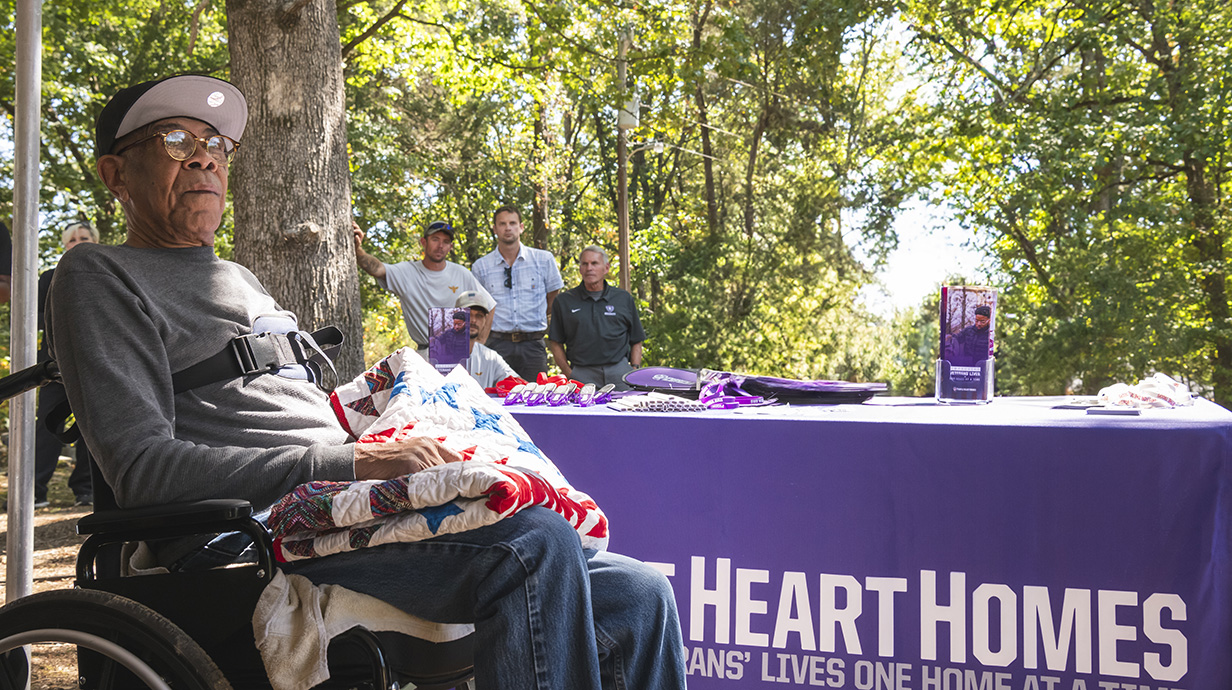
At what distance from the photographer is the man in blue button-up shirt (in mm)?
7355

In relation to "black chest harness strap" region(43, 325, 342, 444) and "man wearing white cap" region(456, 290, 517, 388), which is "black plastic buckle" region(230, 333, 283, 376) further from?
"man wearing white cap" region(456, 290, 517, 388)

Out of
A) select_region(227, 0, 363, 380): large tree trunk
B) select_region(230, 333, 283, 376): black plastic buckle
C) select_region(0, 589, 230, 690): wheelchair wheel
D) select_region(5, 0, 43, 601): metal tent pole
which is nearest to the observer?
select_region(0, 589, 230, 690): wheelchair wheel

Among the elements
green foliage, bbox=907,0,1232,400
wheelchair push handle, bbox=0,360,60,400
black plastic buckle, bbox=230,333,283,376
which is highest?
green foliage, bbox=907,0,1232,400

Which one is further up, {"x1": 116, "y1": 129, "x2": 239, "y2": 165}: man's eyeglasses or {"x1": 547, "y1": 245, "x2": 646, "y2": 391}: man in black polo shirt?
{"x1": 116, "y1": 129, "x2": 239, "y2": 165}: man's eyeglasses

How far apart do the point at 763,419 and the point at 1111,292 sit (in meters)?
14.4

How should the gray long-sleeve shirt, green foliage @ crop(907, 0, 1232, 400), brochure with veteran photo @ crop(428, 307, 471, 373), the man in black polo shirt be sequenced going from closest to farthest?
the gray long-sleeve shirt
brochure with veteran photo @ crop(428, 307, 471, 373)
the man in black polo shirt
green foliage @ crop(907, 0, 1232, 400)

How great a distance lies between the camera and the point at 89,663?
150 cm

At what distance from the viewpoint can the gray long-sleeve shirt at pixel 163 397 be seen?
61.5 inches

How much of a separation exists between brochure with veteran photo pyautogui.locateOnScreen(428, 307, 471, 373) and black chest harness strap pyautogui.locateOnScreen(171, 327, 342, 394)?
971 millimetres

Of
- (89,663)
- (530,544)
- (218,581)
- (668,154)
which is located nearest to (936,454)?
(530,544)

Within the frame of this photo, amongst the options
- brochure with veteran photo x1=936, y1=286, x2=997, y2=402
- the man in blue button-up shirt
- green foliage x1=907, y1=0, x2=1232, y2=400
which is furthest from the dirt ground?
green foliage x1=907, y1=0, x2=1232, y2=400

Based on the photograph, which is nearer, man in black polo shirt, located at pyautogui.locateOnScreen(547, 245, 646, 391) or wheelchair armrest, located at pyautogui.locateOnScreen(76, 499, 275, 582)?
wheelchair armrest, located at pyautogui.locateOnScreen(76, 499, 275, 582)

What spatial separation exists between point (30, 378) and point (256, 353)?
393mm

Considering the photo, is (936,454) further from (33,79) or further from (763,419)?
(33,79)
